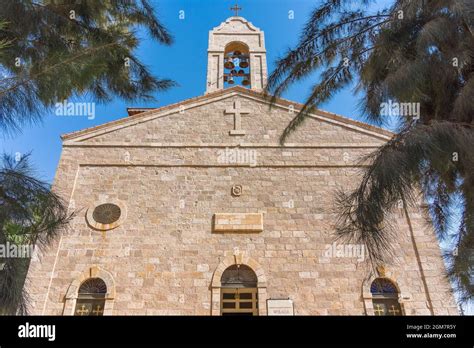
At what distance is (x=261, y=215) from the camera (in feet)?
33.0

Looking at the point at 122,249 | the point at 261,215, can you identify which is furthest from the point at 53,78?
the point at 261,215

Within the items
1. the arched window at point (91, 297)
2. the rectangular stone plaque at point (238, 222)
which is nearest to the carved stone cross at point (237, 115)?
the rectangular stone plaque at point (238, 222)

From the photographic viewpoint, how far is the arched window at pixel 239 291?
355 inches

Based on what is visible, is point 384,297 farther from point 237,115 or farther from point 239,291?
point 237,115

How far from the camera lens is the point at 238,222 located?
9938 mm

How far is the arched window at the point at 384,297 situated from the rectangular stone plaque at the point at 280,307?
188cm

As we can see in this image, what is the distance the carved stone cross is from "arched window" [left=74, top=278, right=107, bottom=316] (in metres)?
5.31

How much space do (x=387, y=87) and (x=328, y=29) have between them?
1.45 meters

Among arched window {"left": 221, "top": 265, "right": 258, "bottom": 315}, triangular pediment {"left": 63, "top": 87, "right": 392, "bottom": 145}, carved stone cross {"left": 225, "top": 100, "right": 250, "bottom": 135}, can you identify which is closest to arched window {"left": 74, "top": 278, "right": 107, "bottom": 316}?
arched window {"left": 221, "top": 265, "right": 258, "bottom": 315}

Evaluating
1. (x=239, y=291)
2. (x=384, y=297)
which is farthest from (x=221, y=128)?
(x=384, y=297)

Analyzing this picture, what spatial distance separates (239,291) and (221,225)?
1612 mm

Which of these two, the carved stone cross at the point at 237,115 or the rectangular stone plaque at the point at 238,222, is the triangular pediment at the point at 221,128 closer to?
the carved stone cross at the point at 237,115

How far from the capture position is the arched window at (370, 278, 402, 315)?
895 cm
